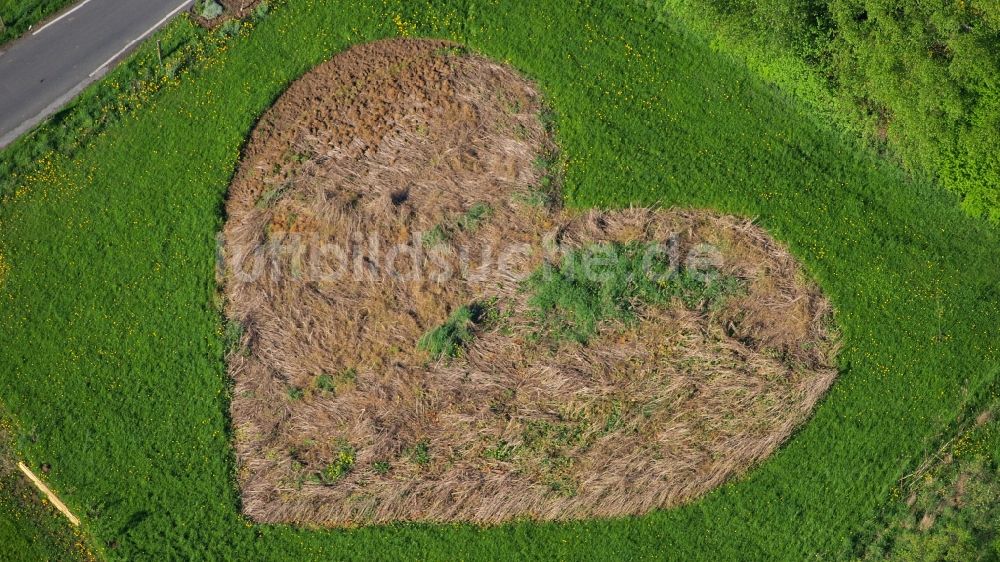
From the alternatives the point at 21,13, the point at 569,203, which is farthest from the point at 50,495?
the point at 569,203

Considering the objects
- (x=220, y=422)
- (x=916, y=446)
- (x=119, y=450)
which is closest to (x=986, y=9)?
(x=916, y=446)

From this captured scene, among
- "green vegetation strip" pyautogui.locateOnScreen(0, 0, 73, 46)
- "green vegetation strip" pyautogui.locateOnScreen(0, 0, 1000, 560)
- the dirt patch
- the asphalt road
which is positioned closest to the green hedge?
"green vegetation strip" pyautogui.locateOnScreen(0, 0, 1000, 560)

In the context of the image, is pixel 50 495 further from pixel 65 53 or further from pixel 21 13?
pixel 21 13

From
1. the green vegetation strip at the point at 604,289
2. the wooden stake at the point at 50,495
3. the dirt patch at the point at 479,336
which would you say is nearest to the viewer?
the wooden stake at the point at 50,495

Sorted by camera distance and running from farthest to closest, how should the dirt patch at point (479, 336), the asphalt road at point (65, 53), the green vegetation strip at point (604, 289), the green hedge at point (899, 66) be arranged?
the asphalt road at point (65, 53) → the green vegetation strip at point (604, 289) → the dirt patch at point (479, 336) → the green hedge at point (899, 66)

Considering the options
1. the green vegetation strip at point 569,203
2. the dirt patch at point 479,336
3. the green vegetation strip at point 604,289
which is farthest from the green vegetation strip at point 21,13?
the green vegetation strip at point 604,289

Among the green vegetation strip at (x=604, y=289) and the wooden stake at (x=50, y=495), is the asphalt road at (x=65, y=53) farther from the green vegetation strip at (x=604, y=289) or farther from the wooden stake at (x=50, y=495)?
the green vegetation strip at (x=604, y=289)
